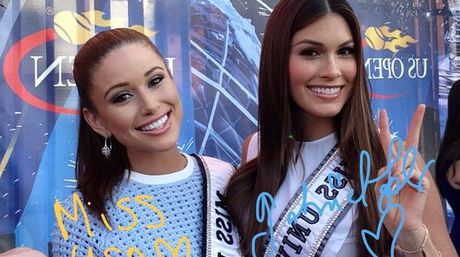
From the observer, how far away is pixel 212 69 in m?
1.91

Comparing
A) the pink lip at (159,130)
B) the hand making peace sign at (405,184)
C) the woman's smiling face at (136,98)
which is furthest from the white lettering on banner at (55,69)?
the hand making peace sign at (405,184)

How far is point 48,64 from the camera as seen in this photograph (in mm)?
1732

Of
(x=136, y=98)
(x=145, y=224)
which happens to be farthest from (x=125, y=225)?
(x=136, y=98)

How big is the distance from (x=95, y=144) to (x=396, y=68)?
56.1 inches

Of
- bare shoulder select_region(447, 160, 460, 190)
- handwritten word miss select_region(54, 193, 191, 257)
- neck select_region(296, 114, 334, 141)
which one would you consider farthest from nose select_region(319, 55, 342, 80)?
bare shoulder select_region(447, 160, 460, 190)

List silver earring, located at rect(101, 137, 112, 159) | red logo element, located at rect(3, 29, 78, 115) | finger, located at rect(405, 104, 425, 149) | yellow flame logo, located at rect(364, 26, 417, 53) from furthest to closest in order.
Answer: yellow flame logo, located at rect(364, 26, 417, 53)
red logo element, located at rect(3, 29, 78, 115)
silver earring, located at rect(101, 137, 112, 159)
finger, located at rect(405, 104, 425, 149)

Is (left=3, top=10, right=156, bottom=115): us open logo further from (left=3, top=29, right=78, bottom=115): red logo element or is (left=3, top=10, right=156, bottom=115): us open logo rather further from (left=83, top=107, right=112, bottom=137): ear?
(left=83, top=107, right=112, bottom=137): ear

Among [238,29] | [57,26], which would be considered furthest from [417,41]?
[57,26]

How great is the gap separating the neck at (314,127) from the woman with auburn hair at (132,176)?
264mm

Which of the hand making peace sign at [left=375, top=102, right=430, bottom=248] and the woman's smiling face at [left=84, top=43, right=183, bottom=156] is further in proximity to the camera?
the woman's smiling face at [left=84, top=43, right=183, bottom=156]

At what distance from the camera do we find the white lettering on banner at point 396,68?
2.16 metres

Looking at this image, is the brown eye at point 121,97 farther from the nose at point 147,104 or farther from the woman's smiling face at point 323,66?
the woman's smiling face at point 323,66

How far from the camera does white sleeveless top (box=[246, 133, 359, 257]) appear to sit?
3.81 feet

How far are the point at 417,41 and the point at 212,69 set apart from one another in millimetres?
952
